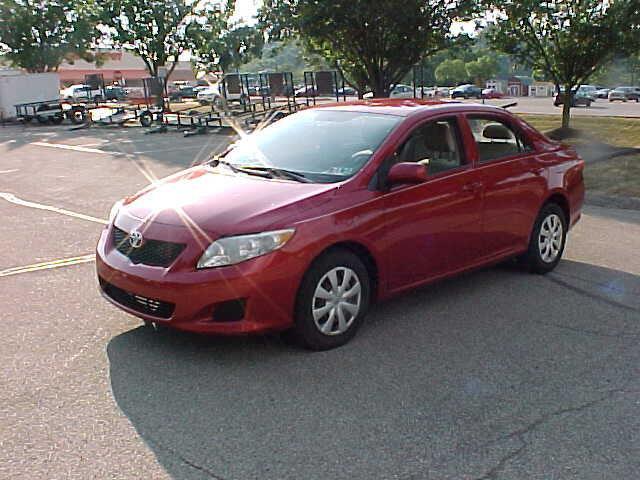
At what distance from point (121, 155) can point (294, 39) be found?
6.22 meters

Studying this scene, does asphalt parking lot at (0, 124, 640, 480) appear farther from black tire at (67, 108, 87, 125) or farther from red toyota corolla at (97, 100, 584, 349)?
black tire at (67, 108, 87, 125)

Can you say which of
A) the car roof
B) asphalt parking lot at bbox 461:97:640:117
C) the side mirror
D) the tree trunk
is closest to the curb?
the car roof

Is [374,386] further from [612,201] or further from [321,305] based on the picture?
[612,201]

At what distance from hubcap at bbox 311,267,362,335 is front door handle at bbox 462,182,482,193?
136 centimetres

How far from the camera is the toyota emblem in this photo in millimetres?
4395

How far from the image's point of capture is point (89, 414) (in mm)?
3664

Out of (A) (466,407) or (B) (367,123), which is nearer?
(A) (466,407)

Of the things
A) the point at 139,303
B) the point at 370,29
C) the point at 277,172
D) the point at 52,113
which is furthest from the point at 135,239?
the point at 52,113

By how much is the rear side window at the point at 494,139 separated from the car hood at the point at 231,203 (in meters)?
1.71

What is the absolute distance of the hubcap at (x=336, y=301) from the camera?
4426mm

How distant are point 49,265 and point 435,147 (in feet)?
12.5

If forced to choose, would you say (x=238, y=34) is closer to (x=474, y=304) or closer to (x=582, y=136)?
(x=582, y=136)

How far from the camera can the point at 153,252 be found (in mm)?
4320

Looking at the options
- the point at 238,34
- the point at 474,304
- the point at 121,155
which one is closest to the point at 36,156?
the point at 121,155
